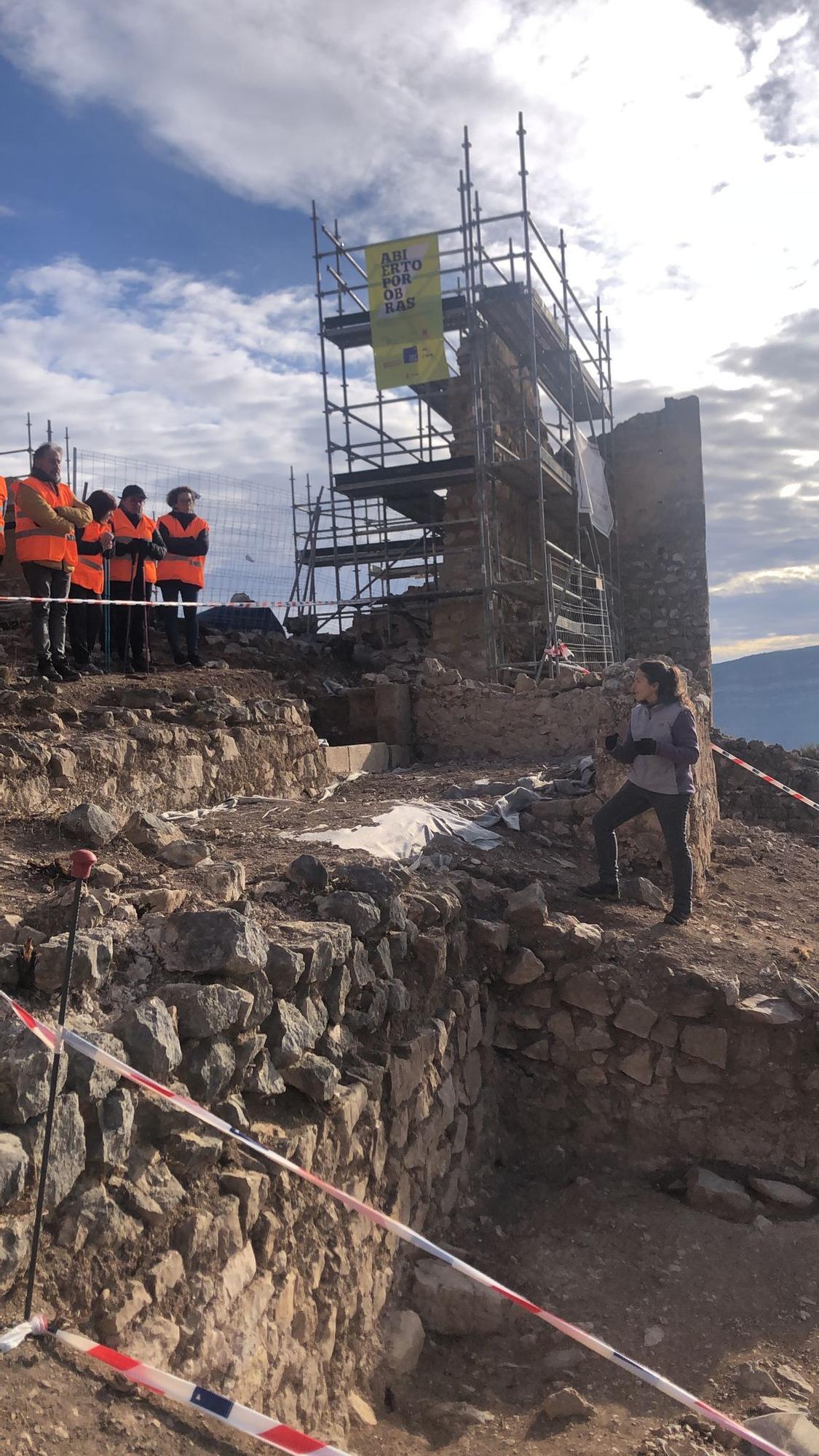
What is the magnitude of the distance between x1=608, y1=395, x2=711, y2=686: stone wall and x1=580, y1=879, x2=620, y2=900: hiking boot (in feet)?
42.9

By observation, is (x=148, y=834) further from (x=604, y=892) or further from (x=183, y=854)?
(x=604, y=892)

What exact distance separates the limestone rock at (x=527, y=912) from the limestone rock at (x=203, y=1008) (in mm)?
2310

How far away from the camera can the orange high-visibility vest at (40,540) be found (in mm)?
6531

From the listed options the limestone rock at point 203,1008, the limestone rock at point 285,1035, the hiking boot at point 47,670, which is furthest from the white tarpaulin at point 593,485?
the limestone rock at point 203,1008

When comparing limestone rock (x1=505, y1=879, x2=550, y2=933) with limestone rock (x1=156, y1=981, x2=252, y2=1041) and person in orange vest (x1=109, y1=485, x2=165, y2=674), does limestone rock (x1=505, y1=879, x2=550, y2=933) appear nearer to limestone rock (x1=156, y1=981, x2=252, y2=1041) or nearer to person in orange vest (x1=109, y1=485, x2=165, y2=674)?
limestone rock (x1=156, y1=981, x2=252, y2=1041)

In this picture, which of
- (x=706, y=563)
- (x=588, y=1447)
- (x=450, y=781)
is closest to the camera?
(x=588, y=1447)

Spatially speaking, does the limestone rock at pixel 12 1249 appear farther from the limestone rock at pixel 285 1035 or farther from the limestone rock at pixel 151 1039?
the limestone rock at pixel 285 1035

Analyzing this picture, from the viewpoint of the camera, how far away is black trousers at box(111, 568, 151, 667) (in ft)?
26.4

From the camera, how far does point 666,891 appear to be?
18.6 ft

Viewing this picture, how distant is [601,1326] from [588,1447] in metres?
0.66

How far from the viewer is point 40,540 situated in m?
6.54

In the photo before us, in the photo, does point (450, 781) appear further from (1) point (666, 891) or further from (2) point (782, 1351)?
(2) point (782, 1351)

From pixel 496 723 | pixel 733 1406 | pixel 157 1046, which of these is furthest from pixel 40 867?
pixel 496 723

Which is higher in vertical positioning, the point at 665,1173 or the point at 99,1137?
the point at 99,1137
